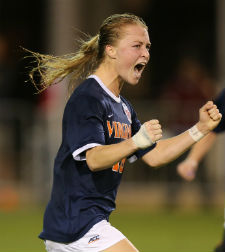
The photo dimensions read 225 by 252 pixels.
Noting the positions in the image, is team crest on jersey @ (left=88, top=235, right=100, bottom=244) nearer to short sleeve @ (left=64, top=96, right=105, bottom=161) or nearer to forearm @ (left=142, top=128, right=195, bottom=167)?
short sleeve @ (left=64, top=96, right=105, bottom=161)

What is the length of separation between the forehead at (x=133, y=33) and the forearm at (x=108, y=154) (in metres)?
0.84

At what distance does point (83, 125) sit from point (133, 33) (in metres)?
0.77

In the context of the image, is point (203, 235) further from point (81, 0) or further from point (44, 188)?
point (81, 0)

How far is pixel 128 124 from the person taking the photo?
5598mm

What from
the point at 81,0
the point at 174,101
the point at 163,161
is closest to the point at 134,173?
the point at 174,101

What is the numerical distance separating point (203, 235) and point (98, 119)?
18.0 feet

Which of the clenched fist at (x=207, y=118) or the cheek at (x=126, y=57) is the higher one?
the cheek at (x=126, y=57)

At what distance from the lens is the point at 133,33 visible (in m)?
5.41

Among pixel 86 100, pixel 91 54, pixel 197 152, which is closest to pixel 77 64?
pixel 91 54

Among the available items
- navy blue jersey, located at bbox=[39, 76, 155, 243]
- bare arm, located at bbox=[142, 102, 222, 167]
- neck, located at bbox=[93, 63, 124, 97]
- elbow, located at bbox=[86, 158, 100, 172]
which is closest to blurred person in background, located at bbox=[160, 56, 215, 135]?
bare arm, located at bbox=[142, 102, 222, 167]

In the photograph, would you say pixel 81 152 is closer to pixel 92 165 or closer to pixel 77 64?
pixel 92 165

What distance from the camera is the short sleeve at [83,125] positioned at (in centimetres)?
502

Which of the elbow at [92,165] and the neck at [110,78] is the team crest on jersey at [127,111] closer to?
the neck at [110,78]

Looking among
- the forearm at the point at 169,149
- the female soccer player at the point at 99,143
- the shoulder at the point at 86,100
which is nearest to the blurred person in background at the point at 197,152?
the forearm at the point at 169,149
